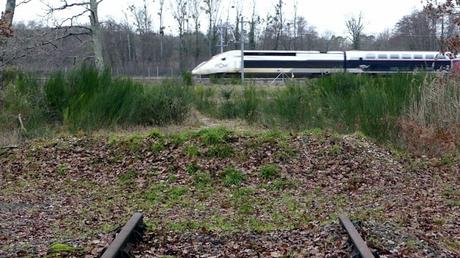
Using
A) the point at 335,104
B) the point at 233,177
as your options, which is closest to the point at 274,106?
the point at 335,104

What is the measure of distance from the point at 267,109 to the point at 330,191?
8861mm

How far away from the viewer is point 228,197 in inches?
366

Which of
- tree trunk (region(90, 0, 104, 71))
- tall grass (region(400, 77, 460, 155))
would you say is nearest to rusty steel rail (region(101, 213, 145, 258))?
tall grass (region(400, 77, 460, 155))

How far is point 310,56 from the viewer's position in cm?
5062

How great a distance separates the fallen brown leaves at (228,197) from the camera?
6.25 metres

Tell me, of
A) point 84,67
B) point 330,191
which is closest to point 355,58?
point 84,67

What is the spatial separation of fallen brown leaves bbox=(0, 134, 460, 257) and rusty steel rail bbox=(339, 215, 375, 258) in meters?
0.14

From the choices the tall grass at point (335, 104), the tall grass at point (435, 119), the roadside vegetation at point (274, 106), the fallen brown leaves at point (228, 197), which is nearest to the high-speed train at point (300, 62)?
the tall grass at point (335, 104)

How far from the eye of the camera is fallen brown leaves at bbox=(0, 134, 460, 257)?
625 centimetres

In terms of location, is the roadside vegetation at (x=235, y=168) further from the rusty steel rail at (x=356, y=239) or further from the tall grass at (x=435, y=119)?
the rusty steel rail at (x=356, y=239)

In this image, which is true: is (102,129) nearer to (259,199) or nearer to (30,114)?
(30,114)

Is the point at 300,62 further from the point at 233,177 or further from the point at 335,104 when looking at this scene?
the point at 233,177

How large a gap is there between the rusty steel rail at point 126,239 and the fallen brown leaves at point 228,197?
187 mm

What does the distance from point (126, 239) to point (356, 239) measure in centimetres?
243
